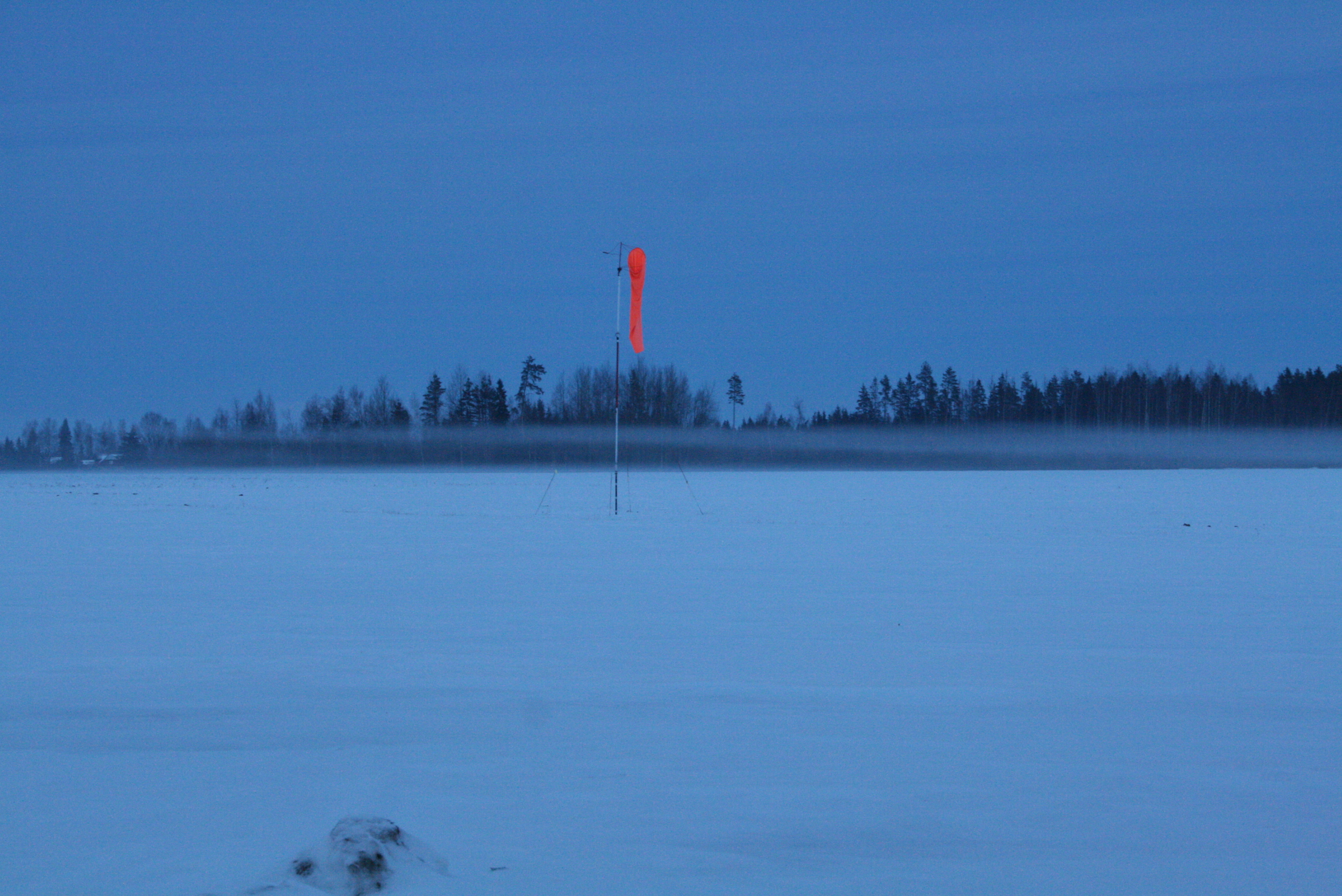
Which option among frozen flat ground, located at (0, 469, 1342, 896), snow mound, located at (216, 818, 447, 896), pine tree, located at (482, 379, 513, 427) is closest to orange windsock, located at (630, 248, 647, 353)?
frozen flat ground, located at (0, 469, 1342, 896)

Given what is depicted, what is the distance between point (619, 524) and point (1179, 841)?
962 centimetres

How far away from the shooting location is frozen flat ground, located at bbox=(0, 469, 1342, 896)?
2312 millimetres

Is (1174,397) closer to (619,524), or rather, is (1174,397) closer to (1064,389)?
(1064,389)

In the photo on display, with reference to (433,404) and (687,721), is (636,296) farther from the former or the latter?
(433,404)

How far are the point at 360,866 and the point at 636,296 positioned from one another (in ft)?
38.5

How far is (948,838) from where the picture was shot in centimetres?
242

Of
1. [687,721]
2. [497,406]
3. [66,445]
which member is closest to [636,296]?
[687,721]

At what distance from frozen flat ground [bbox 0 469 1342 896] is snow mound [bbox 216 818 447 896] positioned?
0.19ft

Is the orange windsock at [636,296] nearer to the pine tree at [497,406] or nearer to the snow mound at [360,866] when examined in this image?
the snow mound at [360,866]

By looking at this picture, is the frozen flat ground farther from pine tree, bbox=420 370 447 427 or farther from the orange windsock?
pine tree, bbox=420 370 447 427

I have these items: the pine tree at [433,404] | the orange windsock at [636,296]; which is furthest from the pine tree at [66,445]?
the orange windsock at [636,296]

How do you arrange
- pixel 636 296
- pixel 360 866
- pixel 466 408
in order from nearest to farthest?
1. pixel 360 866
2. pixel 636 296
3. pixel 466 408

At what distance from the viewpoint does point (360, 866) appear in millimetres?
2121

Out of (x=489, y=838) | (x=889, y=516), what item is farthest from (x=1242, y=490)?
(x=489, y=838)
